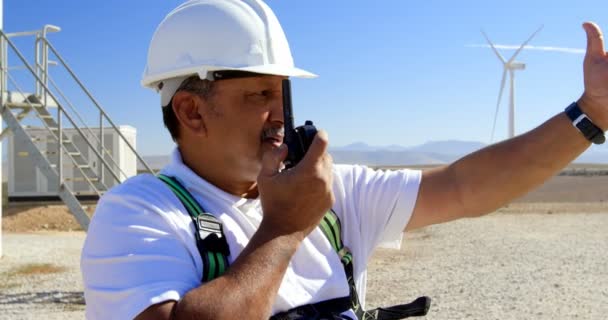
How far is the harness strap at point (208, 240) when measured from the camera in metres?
1.65

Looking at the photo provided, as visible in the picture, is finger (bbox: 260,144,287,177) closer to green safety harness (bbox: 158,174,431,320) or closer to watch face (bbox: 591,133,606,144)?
green safety harness (bbox: 158,174,431,320)

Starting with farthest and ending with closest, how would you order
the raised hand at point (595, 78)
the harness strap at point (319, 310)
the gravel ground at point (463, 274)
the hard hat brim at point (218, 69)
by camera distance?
the gravel ground at point (463, 274)
the raised hand at point (595, 78)
the hard hat brim at point (218, 69)
the harness strap at point (319, 310)

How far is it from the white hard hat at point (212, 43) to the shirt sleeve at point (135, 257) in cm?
48

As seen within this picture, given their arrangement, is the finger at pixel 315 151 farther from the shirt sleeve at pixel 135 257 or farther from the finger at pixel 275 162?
the shirt sleeve at pixel 135 257

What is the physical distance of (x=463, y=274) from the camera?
474 inches

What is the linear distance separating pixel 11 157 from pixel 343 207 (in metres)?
25.1

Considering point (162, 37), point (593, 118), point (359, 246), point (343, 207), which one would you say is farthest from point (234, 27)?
point (593, 118)

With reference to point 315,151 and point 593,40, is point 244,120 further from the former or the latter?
point 593,40

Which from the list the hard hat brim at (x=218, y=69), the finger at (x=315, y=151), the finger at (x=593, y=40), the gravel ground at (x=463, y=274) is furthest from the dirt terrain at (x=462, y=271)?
the finger at (x=315, y=151)

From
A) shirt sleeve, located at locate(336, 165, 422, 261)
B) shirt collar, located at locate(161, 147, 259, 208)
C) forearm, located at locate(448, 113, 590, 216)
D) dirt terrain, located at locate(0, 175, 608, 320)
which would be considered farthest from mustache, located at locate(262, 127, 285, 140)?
dirt terrain, located at locate(0, 175, 608, 320)

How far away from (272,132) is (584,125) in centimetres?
106

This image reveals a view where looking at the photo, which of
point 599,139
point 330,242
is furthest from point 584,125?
point 330,242

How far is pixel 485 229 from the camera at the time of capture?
1938 centimetres

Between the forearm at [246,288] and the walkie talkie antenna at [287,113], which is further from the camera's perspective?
the walkie talkie antenna at [287,113]
